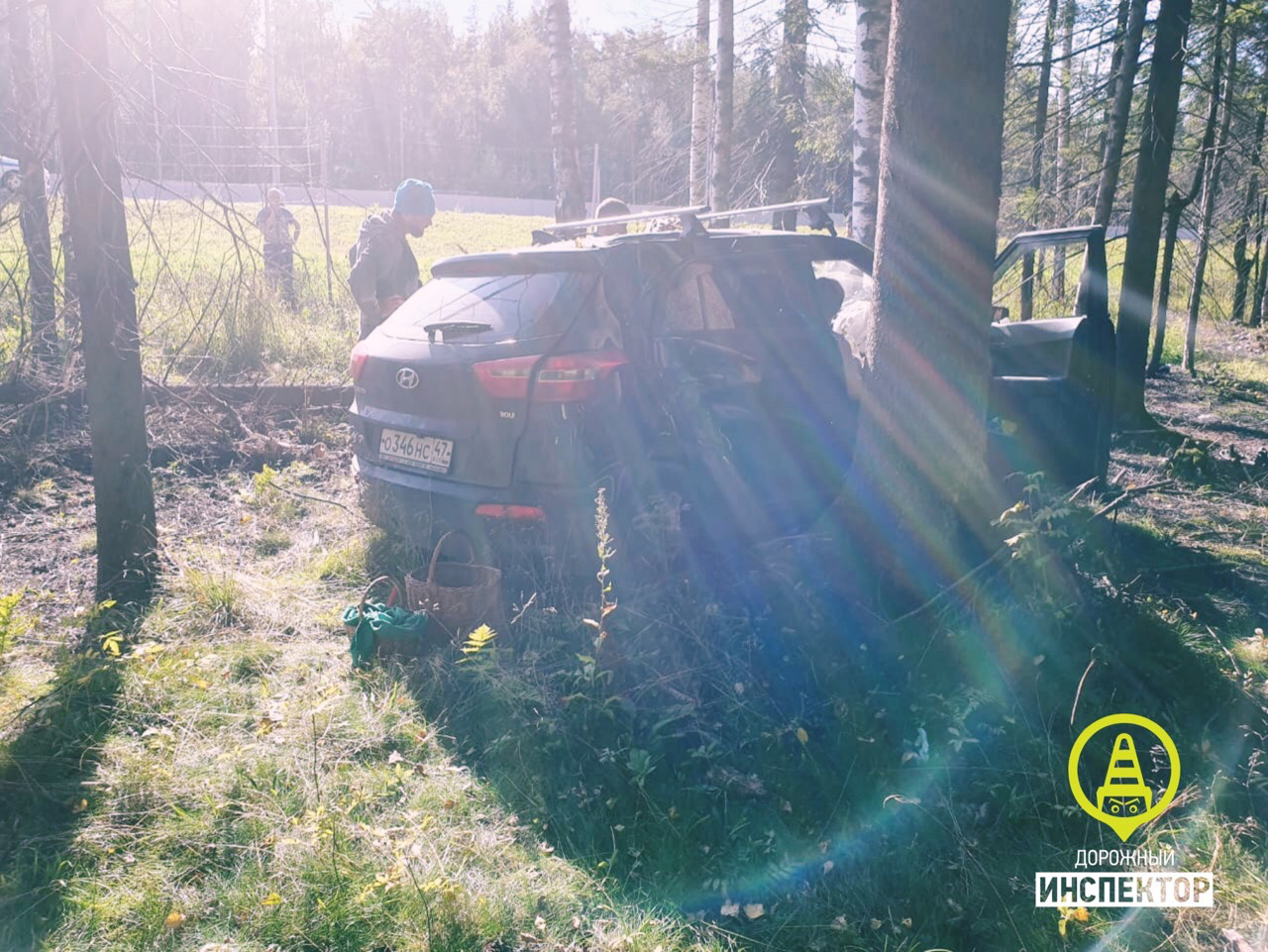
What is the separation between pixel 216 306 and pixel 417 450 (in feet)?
19.1

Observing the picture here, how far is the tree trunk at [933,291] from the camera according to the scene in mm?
3803

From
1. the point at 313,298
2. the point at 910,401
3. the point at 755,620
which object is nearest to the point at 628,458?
the point at 755,620

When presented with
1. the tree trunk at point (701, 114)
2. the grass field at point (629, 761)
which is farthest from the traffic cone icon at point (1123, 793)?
the tree trunk at point (701, 114)

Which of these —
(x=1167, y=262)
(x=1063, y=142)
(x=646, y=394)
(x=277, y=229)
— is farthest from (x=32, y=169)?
(x=1063, y=142)

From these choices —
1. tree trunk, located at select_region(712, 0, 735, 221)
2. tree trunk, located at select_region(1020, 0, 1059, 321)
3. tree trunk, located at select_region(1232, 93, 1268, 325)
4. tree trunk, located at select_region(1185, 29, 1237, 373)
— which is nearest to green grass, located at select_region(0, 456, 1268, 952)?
tree trunk, located at select_region(1020, 0, 1059, 321)

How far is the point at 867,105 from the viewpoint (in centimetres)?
915

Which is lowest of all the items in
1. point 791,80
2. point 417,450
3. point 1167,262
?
point 417,450

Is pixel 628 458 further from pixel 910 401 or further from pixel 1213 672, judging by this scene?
pixel 1213 672

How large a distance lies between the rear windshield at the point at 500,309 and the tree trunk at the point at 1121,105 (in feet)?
24.7

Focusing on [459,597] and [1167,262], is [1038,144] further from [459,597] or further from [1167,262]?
[459,597]

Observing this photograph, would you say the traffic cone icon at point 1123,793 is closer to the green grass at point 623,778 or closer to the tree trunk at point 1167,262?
the green grass at point 623,778

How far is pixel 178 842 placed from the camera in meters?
2.96

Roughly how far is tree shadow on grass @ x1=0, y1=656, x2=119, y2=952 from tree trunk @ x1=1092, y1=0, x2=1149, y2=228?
9882mm

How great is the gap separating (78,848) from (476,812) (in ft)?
4.15
